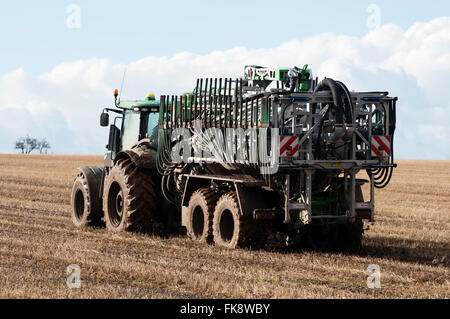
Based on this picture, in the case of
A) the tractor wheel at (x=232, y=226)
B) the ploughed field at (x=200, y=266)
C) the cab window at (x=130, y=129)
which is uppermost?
the cab window at (x=130, y=129)

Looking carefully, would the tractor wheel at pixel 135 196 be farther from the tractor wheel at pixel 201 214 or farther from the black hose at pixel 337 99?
the black hose at pixel 337 99

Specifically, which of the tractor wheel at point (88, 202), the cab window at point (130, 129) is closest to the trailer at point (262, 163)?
the cab window at point (130, 129)

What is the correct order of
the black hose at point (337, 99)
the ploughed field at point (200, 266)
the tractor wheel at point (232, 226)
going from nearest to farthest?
the ploughed field at point (200, 266)
the black hose at point (337, 99)
the tractor wheel at point (232, 226)

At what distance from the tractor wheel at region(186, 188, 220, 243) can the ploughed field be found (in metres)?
0.24

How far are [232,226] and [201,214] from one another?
0.84 m

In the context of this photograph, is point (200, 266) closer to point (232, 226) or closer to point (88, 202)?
point (232, 226)

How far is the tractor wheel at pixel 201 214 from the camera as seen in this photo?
40.0 ft

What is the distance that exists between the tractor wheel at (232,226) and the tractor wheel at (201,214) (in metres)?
0.22

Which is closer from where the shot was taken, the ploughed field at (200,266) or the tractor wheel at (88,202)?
the ploughed field at (200,266)

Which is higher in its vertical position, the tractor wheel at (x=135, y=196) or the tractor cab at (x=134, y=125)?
the tractor cab at (x=134, y=125)

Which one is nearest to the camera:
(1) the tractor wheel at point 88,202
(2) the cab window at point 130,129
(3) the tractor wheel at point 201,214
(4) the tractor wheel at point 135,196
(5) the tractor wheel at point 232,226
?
(5) the tractor wheel at point 232,226

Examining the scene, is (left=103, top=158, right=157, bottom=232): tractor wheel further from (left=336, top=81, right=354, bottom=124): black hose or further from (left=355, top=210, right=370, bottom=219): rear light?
(left=336, top=81, right=354, bottom=124): black hose
